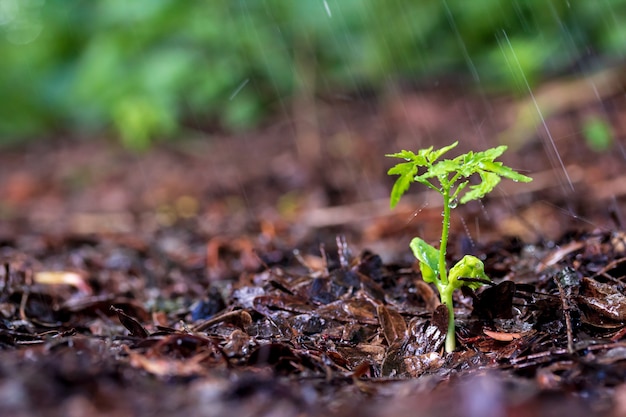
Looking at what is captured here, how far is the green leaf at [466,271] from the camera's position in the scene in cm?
155

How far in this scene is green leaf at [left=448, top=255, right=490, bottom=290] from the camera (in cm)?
155

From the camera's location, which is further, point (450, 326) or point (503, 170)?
point (450, 326)

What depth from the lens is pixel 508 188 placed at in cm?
425

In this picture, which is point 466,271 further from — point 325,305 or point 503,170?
point 325,305

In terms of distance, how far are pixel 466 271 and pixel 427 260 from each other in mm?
105

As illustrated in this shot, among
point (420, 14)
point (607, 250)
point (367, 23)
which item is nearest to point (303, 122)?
point (367, 23)

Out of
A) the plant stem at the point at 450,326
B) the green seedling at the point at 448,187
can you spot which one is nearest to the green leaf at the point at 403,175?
the green seedling at the point at 448,187

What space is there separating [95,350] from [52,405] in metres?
0.30

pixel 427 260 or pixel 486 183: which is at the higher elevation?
pixel 486 183

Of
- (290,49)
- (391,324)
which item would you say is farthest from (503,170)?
(290,49)

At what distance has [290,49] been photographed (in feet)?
25.6

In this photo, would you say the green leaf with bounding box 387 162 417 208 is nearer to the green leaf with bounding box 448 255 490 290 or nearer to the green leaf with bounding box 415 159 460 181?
the green leaf with bounding box 415 159 460 181

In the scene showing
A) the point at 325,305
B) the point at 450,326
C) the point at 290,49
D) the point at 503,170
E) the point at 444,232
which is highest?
the point at 290,49

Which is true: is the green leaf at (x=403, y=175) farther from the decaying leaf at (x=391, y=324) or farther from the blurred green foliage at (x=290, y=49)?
the blurred green foliage at (x=290, y=49)
